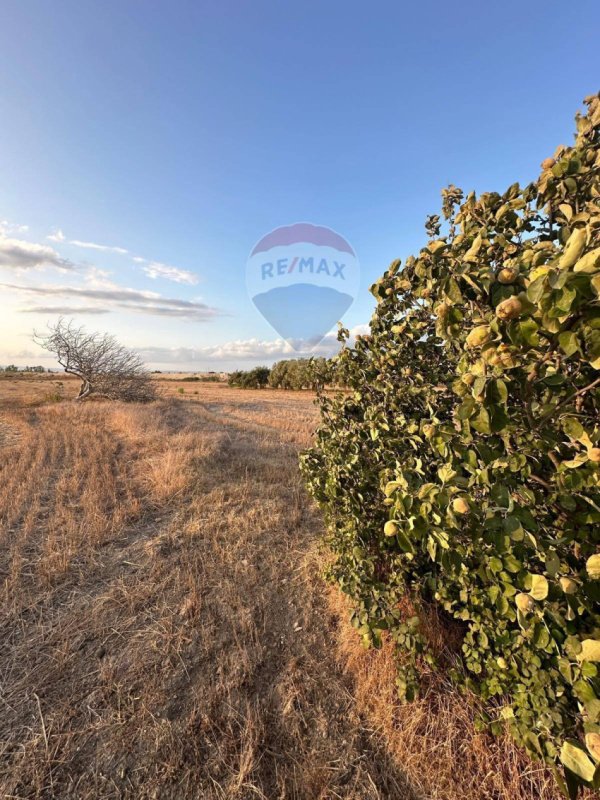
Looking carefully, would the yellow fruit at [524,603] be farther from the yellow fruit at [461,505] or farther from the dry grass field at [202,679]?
the dry grass field at [202,679]

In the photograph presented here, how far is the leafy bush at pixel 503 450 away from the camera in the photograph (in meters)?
0.91

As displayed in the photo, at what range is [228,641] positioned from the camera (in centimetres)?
277

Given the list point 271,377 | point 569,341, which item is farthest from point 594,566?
point 271,377

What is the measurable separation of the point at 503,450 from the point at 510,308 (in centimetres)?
68

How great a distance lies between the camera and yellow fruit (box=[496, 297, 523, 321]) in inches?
31.1

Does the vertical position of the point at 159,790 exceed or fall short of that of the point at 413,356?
it falls short

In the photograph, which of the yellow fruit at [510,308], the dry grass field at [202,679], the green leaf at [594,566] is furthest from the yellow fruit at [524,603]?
the dry grass field at [202,679]

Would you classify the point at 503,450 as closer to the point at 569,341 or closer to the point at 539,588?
the point at 539,588

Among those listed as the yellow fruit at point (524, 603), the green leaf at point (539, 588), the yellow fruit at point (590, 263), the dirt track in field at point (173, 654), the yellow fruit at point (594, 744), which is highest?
the yellow fruit at point (590, 263)

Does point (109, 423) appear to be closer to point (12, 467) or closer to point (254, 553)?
point (12, 467)

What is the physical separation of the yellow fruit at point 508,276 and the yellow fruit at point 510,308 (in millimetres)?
191

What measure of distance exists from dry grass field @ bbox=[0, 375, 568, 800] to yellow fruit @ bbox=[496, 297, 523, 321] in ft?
8.37

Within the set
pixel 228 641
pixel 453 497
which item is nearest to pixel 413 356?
pixel 453 497

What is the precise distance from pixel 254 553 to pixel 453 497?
336 cm
